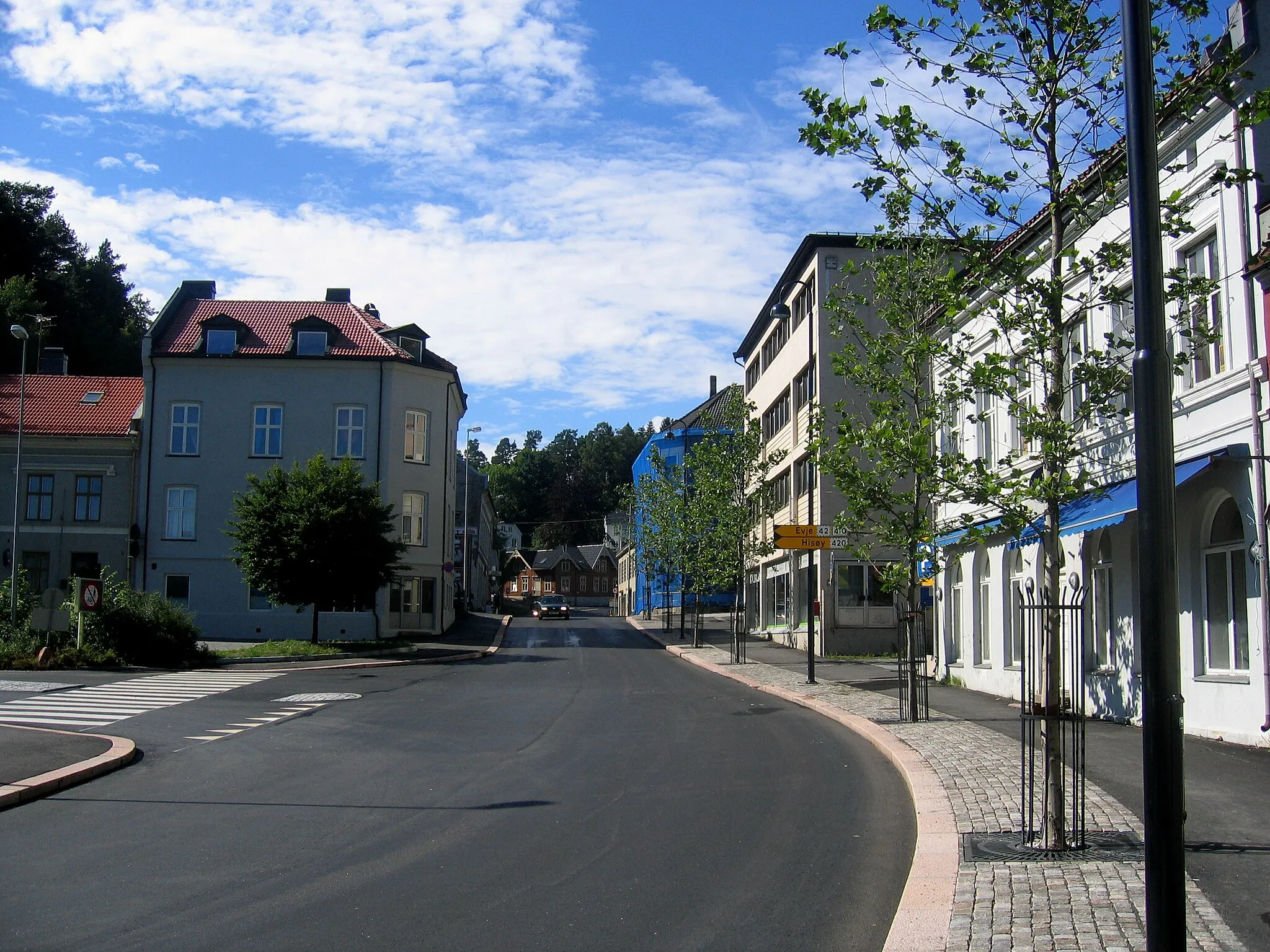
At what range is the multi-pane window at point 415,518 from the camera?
142 ft

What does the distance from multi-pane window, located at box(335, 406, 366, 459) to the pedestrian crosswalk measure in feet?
59.5

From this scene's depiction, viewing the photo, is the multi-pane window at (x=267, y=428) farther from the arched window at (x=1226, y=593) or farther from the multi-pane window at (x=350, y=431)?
the arched window at (x=1226, y=593)

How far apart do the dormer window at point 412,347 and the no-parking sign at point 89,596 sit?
20943 mm

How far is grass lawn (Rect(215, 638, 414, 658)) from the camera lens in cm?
3075

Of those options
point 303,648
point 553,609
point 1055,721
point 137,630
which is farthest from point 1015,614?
point 553,609

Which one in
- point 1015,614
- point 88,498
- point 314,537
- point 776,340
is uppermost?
point 776,340

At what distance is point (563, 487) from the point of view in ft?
466

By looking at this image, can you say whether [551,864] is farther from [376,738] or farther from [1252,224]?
[1252,224]

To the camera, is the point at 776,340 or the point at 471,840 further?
the point at 776,340

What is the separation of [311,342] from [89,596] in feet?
66.9

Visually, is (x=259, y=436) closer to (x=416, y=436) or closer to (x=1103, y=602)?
(x=416, y=436)

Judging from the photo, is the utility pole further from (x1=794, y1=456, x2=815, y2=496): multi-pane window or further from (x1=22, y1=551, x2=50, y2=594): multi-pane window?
(x1=22, y1=551, x2=50, y2=594): multi-pane window

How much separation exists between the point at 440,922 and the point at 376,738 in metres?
8.70

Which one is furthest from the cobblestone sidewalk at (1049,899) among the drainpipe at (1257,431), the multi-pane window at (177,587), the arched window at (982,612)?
the multi-pane window at (177,587)
